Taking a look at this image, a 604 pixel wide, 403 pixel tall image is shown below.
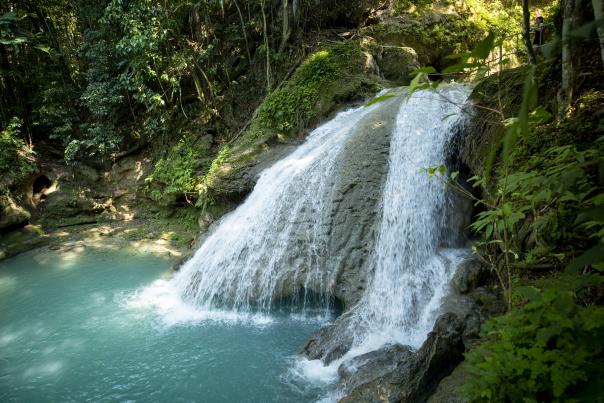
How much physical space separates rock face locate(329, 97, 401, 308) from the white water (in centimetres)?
16

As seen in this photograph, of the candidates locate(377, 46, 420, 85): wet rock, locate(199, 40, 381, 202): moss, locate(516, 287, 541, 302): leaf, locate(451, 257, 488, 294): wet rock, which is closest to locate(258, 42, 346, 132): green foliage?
locate(199, 40, 381, 202): moss

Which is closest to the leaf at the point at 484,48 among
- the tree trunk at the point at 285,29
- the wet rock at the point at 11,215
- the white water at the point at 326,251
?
the white water at the point at 326,251

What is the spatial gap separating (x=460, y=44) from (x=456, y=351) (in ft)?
35.5

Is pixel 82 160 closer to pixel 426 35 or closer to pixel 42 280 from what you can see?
pixel 42 280

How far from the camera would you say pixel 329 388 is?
159 inches

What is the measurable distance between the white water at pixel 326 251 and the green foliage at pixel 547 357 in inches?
103

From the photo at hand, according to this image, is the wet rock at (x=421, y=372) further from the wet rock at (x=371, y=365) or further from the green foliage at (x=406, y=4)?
the green foliage at (x=406, y=4)

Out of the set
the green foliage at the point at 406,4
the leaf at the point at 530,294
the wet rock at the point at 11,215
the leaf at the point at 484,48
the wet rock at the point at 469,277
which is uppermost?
the green foliage at the point at 406,4

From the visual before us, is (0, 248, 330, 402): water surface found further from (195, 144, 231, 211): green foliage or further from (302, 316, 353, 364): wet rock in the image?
(195, 144, 231, 211): green foliage

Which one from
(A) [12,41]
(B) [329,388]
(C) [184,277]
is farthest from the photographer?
(A) [12,41]

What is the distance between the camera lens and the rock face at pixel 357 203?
566 centimetres

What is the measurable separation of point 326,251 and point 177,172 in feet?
20.4

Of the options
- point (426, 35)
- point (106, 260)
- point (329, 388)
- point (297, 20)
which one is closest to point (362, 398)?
point (329, 388)

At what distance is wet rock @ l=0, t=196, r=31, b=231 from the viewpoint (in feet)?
31.9
